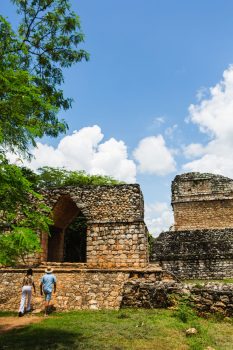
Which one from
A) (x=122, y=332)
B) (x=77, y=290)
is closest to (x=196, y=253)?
(x=77, y=290)

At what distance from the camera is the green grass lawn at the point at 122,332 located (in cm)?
563

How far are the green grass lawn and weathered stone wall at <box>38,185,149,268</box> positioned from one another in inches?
154

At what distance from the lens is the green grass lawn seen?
A: 563cm

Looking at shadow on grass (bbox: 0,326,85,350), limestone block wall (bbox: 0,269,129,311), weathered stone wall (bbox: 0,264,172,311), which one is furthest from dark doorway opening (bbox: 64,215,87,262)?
shadow on grass (bbox: 0,326,85,350)

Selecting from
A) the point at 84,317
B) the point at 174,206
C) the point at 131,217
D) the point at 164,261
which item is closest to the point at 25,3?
the point at 131,217

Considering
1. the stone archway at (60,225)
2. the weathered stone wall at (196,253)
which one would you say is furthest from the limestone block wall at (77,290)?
the weathered stone wall at (196,253)

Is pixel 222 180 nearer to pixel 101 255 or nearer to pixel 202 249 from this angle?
pixel 202 249

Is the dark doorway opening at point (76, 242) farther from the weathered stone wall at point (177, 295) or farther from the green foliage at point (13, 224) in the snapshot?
the green foliage at point (13, 224)

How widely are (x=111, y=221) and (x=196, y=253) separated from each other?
698cm

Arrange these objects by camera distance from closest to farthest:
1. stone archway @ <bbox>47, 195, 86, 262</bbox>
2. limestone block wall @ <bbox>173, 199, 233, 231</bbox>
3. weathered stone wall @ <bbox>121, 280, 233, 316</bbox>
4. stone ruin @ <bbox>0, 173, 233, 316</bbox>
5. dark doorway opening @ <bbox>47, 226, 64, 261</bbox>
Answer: weathered stone wall @ <bbox>121, 280, 233, 316</bbox> < stone ruin @ <bbox>0, 173, 233, 316</bbox> < stone archway @ <bbox>47, 195, 86, 262</bbox> < dark doorway opening @ <bbox>47, 226, 64, 261</bbox> < limestone block wall @ <bbox>173, 199, 233, 231</bbox>

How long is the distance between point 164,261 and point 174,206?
9369mm

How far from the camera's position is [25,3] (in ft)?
46.1

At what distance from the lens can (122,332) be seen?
621cm

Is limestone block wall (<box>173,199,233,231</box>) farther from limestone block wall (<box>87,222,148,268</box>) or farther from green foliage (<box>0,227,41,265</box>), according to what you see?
green foliage (<box>0,227,41,265</box>)
